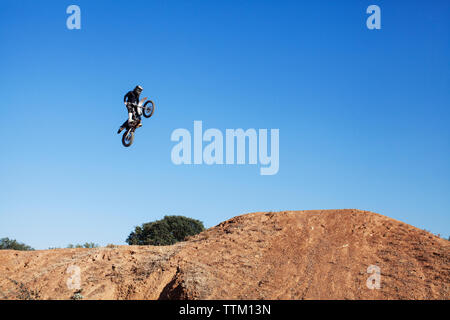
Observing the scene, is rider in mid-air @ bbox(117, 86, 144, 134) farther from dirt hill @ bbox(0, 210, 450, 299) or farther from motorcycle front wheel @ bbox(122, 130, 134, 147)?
dirt hill @ bbox(0, 210, 450, 299)

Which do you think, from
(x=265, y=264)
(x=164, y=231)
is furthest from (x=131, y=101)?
(x=164, y=231)

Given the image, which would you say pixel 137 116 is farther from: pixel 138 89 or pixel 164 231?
pixel 164 231

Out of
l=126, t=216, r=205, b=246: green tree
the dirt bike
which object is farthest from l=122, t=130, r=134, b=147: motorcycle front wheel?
l=126, t=216, r=205, b=246: green tree

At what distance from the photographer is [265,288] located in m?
19.4

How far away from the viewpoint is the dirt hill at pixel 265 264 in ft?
64.0

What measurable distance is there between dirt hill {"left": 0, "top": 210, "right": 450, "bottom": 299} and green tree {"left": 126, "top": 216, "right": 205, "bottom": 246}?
20.3 metres

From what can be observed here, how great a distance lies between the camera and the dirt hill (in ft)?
64.0

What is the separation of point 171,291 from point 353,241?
33.9ft

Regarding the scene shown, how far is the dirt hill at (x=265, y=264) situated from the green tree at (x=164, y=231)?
2026cm

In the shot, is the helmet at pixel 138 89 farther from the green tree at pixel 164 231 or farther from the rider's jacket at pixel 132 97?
the green tree at pixel 164 231

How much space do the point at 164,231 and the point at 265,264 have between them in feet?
93.0

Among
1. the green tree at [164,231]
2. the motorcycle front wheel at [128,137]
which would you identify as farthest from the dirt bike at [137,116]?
the green tree at [164,231]

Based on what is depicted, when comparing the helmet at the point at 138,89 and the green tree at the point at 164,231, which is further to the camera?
the green tree at the point at 164,231
